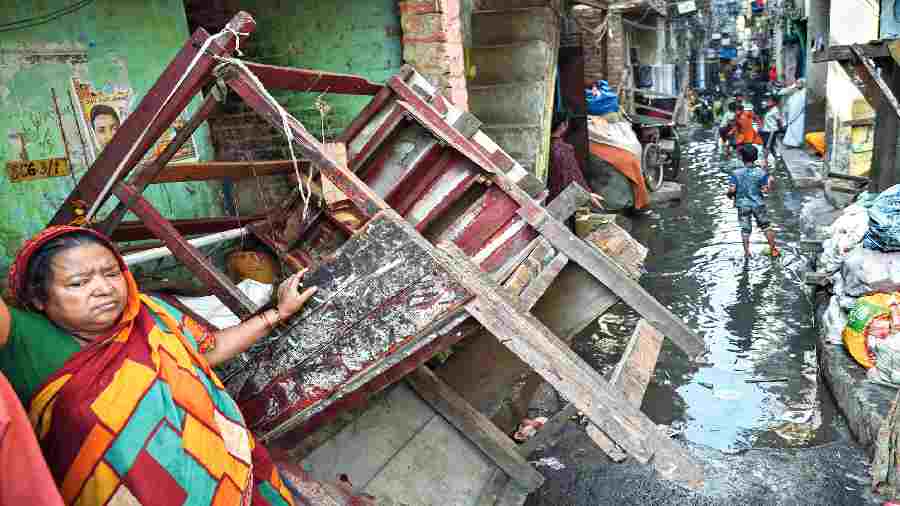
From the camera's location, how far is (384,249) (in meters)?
1.94

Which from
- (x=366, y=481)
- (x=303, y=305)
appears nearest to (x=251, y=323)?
(x=303, y=305)

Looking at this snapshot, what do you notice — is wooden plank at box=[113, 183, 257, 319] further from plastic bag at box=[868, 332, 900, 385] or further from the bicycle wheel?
the bicycle wheel

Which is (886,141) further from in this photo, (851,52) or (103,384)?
(103,384)

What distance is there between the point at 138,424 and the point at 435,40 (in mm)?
3965

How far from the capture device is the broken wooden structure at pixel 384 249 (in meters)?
1.91

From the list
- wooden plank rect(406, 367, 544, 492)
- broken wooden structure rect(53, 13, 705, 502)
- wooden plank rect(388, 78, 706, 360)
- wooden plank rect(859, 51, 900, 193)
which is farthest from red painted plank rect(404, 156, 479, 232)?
wooden plank rect(859, 51, 900, 193)

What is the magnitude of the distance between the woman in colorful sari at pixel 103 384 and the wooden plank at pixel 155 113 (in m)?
0.62

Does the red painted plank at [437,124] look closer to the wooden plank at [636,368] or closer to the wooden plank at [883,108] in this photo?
the wooden plank at [636,368]

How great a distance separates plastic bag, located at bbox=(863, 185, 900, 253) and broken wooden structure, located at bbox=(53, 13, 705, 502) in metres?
3.05

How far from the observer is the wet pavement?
3904 mm

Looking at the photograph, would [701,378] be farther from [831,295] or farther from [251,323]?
[251,323]

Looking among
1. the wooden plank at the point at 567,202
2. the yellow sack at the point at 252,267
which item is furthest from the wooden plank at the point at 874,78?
the yellow sack at the point at 252,267

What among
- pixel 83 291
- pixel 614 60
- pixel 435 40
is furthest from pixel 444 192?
pixel 614 60

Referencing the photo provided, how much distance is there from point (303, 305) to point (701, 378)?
424cm
